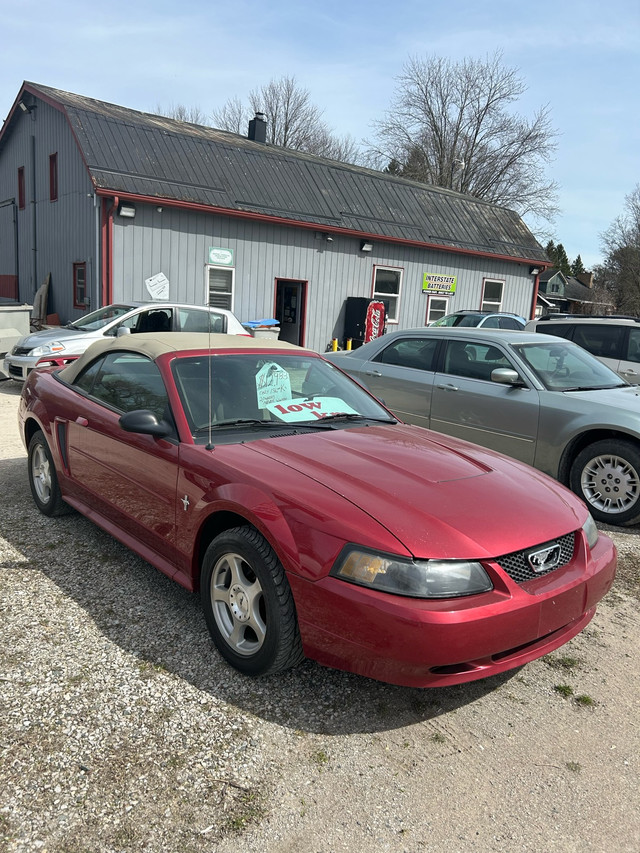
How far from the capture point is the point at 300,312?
17172 mm

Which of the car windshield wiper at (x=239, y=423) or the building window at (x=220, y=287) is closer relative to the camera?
the car windshield wiper at (x=239, y=423)

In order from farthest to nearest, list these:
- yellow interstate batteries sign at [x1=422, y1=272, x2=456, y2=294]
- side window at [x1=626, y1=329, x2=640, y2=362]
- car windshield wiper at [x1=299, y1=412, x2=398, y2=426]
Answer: yellow interstate batteries sign at [x1=422, y1=272, x2=456, y2=294]
side window at [x1=626, y1=329, x2=640, y2=362]
car windshield wiper at [x1=299, y1=412, x2=398, y2=426]

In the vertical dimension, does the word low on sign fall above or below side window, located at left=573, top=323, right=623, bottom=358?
below

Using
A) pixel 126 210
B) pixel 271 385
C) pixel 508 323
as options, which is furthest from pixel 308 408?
pixel 508 323

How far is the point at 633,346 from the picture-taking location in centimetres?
884

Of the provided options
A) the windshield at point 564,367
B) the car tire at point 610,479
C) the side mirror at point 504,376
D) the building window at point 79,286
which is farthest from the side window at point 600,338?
the building window at point 79,286

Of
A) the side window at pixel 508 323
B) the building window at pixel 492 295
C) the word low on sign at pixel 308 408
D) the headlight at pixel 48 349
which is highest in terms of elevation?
the building window at pixel 492 295

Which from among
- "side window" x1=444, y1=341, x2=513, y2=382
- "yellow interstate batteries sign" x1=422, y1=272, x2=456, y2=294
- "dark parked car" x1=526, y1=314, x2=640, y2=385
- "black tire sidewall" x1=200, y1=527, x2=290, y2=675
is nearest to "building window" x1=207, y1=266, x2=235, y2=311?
"yellow interstate batteries sign" x1=422, y1=272, x2=456, y2=294

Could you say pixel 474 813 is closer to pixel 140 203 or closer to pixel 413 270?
pixel 140 203

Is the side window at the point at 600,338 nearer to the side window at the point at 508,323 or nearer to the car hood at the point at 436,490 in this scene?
the car hood at the point at 436,490

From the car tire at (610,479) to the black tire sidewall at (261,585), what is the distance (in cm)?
367

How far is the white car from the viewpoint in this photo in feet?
32.8

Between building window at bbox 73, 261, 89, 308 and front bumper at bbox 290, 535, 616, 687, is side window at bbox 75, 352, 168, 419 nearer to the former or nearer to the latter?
front bumper at bbox 290, 535, 616, 687

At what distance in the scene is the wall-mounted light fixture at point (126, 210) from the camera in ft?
44.2
